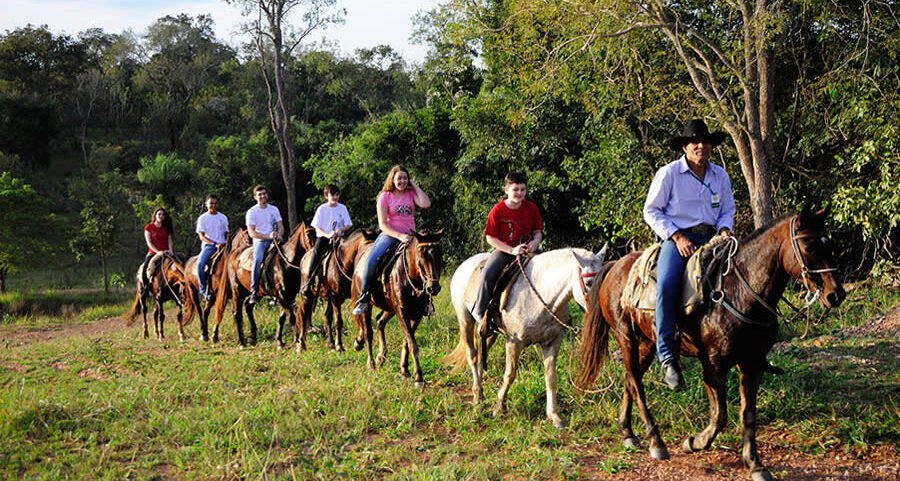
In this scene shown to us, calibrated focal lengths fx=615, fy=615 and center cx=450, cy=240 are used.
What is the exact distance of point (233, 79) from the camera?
55.7 meters

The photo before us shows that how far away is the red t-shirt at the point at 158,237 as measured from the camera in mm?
12844

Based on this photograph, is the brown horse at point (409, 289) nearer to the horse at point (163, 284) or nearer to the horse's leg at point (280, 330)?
the horse's leg at point (280, 330)

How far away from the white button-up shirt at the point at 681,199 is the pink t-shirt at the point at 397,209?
3.68m

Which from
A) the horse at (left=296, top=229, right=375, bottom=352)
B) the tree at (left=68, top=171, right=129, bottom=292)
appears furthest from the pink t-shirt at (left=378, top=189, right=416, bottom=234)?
the tree at (left=68, top=171, right=129, bottom=292)

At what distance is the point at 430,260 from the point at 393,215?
4.36 feet

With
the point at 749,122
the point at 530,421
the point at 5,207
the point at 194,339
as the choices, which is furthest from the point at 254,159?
the point at 530,421

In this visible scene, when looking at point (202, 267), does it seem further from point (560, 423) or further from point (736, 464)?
point (736, 464)

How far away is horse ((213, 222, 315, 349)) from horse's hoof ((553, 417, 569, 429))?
5855mm

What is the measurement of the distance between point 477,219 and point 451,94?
227 inches

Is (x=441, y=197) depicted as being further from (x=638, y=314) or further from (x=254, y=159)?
(x=638, y=314)

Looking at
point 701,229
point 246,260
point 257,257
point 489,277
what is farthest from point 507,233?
point 246,260

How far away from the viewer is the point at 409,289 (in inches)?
296

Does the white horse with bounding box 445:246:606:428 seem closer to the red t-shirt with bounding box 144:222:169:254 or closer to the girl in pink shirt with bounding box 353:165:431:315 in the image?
the girl in pink shirt with bounding box 353:165:431:315

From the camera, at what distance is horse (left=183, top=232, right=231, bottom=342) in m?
11.8
